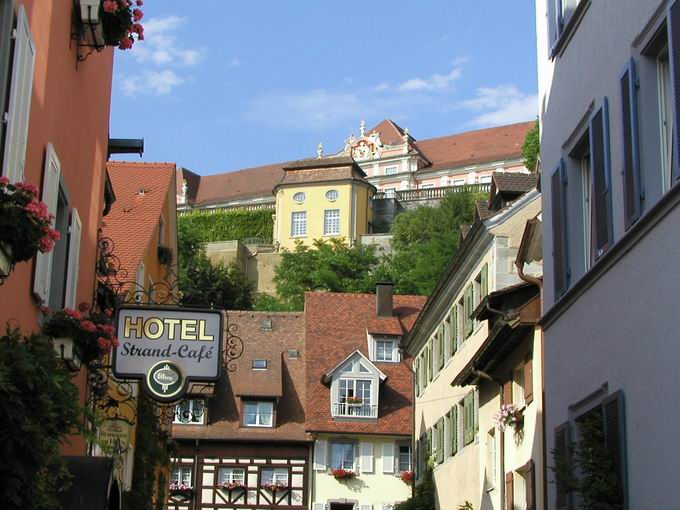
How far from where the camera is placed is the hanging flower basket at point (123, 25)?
1118cm

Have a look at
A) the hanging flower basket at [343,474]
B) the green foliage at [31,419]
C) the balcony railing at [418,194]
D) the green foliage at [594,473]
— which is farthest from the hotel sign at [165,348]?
the balcony railing at [418,194]

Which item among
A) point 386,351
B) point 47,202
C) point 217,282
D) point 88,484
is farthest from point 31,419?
point 217,282

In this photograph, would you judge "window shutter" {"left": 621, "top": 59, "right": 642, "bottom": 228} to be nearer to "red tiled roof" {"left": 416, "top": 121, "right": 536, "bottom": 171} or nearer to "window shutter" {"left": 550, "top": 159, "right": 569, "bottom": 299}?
"window shutter" {"left": 550, "top": 159, "right": 569, "bottom": 299}

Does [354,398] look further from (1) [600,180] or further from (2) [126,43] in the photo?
(1) [600,180]

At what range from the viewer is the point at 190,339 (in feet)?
37.9

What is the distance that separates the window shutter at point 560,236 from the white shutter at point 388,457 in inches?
1325

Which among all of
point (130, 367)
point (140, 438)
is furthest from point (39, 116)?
point (140, 438)

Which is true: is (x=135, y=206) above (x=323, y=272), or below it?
below

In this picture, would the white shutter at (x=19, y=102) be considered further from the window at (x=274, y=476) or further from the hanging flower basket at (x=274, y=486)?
the window at (x=274, y=476)

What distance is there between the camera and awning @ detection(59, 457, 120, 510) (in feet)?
28.8

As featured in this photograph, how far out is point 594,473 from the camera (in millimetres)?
10023

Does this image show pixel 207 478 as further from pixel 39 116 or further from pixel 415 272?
pixel 39 116

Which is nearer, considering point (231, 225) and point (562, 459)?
point (562, 459)

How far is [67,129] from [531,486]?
1016 centimetres
